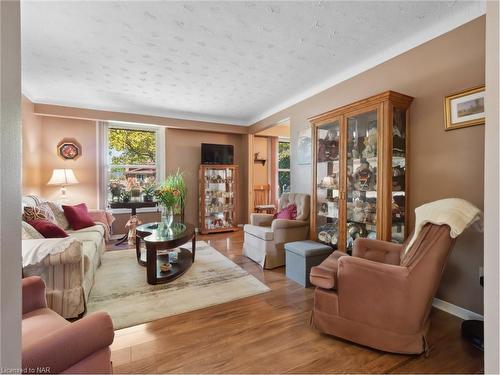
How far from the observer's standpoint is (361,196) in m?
2.65

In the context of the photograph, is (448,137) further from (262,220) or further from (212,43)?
(262,220)

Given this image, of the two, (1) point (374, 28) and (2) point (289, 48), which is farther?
(2) point (289, 48)

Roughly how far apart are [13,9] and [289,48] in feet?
8.13

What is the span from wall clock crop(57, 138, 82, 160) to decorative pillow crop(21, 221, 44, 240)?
2666 mm

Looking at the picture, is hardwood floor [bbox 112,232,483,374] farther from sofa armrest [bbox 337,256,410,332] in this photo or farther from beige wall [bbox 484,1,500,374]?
beige wall [bbox 484,1,500,374]

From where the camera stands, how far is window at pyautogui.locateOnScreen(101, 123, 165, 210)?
490 centimetres

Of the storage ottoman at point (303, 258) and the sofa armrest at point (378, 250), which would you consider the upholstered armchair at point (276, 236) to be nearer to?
the storage ottoman at point (303, 258)

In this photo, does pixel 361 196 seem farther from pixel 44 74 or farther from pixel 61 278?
pixel 44 74

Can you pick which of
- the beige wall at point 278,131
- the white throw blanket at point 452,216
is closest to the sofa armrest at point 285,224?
the white throw blanket at point 452,216

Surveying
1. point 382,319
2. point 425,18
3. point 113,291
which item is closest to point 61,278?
point 113,291

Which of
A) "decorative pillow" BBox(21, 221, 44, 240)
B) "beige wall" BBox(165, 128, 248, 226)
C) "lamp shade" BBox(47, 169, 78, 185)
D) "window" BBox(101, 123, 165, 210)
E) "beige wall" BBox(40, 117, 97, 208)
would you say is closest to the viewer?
"decorative pillow" BBox(21, 221, 44, 240)

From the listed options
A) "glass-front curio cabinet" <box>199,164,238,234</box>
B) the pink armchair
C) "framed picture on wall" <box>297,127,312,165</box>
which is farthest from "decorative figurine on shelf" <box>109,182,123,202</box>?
the pink armchair

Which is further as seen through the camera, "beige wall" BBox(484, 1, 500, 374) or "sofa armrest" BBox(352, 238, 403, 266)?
"sofa armrest" BBox(352, 238, 403, 266)

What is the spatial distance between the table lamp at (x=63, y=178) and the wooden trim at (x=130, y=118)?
100 cm
